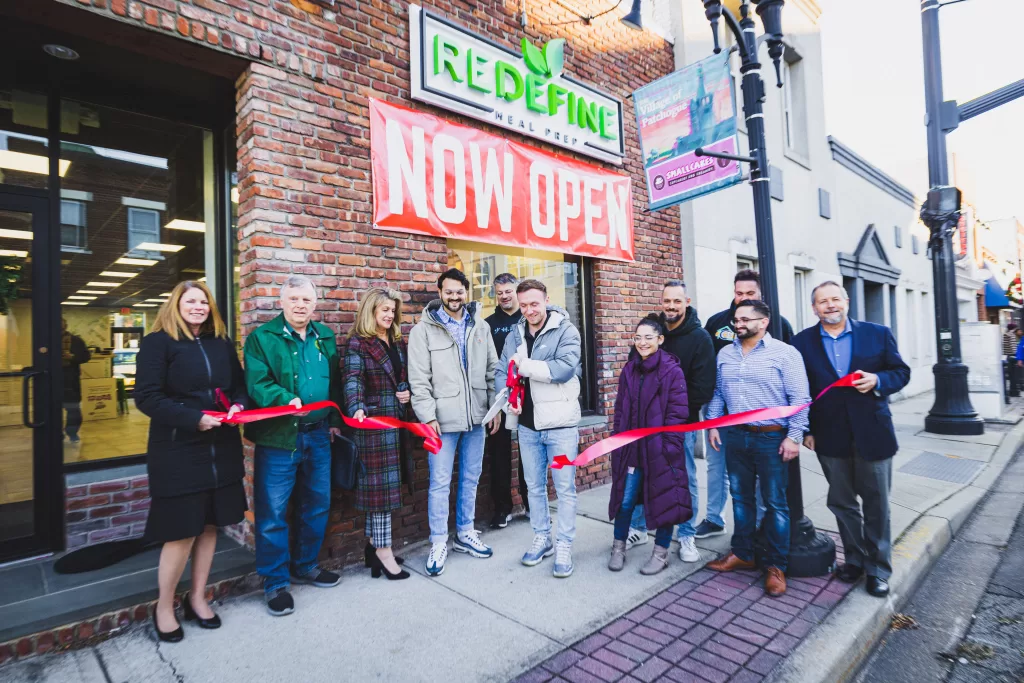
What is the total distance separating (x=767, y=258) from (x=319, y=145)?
3371 millimetres

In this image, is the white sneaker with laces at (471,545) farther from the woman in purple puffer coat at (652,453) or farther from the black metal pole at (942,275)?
the black metal pole at (942,275)

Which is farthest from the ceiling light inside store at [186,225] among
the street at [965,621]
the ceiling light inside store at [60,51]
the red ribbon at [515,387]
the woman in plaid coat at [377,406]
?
the street at [965,621]

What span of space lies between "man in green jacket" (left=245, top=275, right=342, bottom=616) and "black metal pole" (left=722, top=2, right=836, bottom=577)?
10.1 feet

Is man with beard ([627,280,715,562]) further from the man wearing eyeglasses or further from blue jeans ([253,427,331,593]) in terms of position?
blue jeans ([253,427,331,593])

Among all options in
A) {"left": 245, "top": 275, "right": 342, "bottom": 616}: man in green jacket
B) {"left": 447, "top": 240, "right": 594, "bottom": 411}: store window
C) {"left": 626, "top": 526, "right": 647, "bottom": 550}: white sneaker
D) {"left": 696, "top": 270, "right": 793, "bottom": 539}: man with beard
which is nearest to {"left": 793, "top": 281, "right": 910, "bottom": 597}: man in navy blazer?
{"left": 696, "top": 270, "right": 793, "bottom": 539}: man with beard

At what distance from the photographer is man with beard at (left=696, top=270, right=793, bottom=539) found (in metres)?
4.30

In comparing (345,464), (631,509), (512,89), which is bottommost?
(631,509)

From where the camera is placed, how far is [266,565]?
3527 millimetres

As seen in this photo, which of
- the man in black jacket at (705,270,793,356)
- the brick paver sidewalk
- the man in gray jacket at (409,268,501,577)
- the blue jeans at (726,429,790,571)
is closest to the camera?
the brick paver sidewalk

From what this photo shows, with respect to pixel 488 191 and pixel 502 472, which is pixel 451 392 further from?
pixel 488 191

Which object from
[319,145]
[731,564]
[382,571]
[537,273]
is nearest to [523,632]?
[382,571]

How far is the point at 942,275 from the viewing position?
944 centimetres

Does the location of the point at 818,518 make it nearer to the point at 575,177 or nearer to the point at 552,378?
the point at 552,378

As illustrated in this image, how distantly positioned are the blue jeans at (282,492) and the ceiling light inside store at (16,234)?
2418 mm
